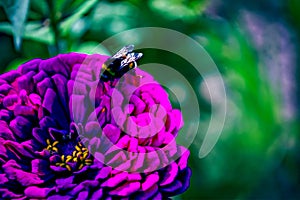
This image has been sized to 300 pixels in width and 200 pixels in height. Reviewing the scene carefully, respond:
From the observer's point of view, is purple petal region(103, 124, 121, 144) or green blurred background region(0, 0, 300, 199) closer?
purple petal region(103, 124, 121, 144)

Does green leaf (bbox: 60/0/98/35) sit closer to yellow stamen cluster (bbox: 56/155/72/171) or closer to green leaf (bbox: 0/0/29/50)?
green leaf (bbox: 0/0/29/50)

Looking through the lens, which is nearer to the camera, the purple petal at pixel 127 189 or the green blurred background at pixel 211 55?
the purple petal at pixel 127 189

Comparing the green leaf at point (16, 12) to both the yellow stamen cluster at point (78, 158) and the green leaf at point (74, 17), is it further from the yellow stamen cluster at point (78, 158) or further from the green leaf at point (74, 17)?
the yellow stamen cluster at point (78, 158)

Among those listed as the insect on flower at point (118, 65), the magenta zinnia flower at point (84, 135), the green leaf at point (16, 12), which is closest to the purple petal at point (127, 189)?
the magenta zinnia flower at point (84, 135)

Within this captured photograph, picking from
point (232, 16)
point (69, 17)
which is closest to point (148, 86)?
point (69, 17)

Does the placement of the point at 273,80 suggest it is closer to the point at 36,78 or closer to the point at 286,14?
the point at 286,14

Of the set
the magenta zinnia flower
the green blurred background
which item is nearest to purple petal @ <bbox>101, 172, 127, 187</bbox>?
the magenta zinnia flower

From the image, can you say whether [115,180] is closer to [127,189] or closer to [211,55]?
[127,189]
